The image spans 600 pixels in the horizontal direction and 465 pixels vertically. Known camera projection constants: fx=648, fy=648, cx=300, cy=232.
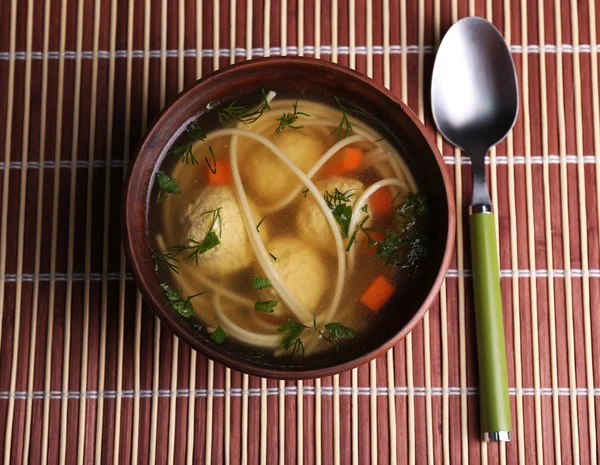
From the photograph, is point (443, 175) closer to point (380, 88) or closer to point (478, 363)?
point (380, 88)

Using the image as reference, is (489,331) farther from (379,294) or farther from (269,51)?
(269,51)

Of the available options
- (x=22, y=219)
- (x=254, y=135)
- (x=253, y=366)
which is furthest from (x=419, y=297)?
(x=22, y=219)

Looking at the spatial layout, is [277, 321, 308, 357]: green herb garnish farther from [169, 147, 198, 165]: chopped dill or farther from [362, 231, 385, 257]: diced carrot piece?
[169, 147, 198, 165]: chopped dill

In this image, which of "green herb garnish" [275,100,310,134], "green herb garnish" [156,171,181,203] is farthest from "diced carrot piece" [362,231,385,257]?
"green herb garnish" [156,171,181,203]

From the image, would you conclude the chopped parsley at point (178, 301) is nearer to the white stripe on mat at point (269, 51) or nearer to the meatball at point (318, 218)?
the meatball at point (318, 218)

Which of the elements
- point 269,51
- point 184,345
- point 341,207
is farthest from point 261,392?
point 269,51

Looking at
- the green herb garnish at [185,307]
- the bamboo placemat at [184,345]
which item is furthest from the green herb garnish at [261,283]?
the bamboo placemat at [184,345]

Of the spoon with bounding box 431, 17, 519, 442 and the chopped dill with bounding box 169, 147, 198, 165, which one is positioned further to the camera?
the spoon with bounding box 431, 17, 519, 442
